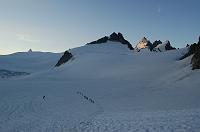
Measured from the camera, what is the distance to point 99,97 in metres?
37.6

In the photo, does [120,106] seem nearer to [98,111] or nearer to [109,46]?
[98,111]

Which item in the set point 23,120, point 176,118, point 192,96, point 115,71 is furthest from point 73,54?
point 176,118

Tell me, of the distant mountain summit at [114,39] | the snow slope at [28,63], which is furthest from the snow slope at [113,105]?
the snow slope at [28,63]

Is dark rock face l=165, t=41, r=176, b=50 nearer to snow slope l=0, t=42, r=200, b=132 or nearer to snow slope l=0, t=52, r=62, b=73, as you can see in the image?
snow slope l=0, t=52, r=62, b=73

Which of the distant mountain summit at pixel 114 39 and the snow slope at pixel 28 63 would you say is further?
the snow slope at pixel 28 63

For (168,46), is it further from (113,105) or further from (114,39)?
(113,105)

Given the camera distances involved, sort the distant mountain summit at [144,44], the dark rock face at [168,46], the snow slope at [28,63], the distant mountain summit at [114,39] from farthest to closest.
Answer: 1. the distant mountain summit at [144,44]
2. the snow slope at [28,63]
3. the dark rock face at [168,46]
4. the distant mountain summit at [114,39]

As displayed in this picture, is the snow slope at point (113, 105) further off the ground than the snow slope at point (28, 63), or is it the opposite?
the snow slope at point (28, 63)

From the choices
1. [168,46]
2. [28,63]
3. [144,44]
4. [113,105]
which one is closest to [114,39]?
[168,46]

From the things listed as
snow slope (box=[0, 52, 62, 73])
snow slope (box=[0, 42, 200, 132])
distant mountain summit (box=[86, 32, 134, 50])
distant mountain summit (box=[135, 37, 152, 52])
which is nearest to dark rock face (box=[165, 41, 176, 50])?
distant mountain summit (box=[86, 32, 134, 50])

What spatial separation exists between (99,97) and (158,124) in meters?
21.2

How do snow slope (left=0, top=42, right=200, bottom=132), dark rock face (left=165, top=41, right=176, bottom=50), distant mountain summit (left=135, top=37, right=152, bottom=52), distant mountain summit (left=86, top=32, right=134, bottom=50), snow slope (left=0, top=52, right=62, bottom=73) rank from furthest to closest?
distant mountain summit (left=135, top=37, right=152, bottom=52) → snow slope (left=0, top=52, right=62, bottom=73) → dark rock face (left=165, top=41, right=176, bottom=50) → distant mountain summit (left=86, top=32, right=134, bottom=50) → snow slope (left=0, top=42, right=200, bottom=132)

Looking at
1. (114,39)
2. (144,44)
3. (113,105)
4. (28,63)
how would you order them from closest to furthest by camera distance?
(113,105) < (114,39) < (144,44) < (28,63)

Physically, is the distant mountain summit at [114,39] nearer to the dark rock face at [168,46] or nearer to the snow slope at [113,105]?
the dark rock face at [168,46]
